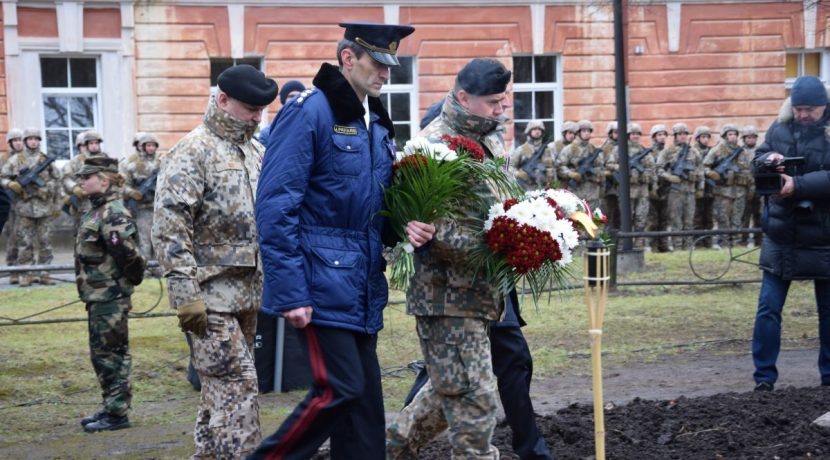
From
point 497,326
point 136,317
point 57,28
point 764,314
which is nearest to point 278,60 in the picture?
point 57,28

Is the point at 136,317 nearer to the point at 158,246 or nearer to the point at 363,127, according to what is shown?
the point at 158,246

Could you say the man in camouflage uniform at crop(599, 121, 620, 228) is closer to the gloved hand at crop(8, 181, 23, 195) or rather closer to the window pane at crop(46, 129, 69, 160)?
the gloved hand at crop(8, 181, 23, 195)

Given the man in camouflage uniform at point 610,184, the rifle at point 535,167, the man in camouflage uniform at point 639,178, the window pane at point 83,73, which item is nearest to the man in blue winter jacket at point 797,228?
the rifle at point 535,167

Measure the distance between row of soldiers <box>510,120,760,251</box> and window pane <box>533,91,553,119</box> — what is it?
12.7ft

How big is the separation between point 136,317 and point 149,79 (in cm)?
1327

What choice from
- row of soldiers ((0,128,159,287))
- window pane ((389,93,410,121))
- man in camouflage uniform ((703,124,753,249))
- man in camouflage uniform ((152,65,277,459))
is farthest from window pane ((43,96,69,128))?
man in camouflage uniform ((152,65,277,459))

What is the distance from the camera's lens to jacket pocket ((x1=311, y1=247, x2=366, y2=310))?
490 centimetres

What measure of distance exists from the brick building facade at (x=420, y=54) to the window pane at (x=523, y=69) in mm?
28

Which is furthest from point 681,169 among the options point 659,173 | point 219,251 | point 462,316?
point 462,316

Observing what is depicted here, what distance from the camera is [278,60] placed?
24.5 metres

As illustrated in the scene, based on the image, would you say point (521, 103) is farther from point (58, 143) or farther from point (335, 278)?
point (335, 278)

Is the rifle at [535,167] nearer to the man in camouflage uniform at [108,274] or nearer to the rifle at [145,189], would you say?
the rifle at [145,189]

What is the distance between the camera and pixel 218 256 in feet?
19.5

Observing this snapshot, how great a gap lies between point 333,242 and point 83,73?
1966 cm
